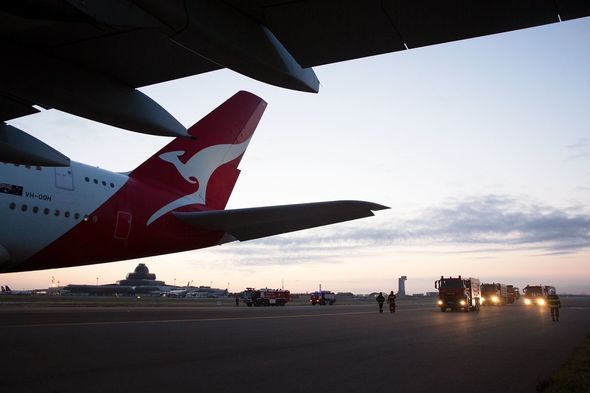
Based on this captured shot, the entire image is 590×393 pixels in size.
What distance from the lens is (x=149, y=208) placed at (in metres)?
16.3

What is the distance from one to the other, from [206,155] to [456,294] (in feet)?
90.2

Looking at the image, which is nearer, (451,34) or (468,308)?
(451,34)

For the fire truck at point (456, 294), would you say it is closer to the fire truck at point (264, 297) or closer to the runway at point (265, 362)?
the fire truck at point (264, 297)

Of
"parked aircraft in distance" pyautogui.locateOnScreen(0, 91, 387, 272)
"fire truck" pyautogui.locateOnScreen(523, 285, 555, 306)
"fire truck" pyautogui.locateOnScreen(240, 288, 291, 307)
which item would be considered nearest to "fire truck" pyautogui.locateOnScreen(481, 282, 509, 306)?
"fire truck" pyautogui.locateOnScreen(523, 285, 555, 306)

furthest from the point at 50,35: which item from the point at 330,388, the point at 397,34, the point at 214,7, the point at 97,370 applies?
the point at 330,388

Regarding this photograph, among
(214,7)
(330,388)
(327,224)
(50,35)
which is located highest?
(50,35)

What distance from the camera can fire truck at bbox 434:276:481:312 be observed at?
1528 inches

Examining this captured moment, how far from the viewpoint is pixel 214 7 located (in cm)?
531

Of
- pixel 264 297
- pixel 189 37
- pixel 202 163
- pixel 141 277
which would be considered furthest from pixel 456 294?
pixel 141 277

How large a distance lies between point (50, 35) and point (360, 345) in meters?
9.86

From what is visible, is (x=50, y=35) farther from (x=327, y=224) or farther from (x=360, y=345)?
(x=360, y=345)

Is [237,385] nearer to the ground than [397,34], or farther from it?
nearer to the ground

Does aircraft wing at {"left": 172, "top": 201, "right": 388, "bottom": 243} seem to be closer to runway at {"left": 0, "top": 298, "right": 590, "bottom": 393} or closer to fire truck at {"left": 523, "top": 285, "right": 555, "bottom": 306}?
runway at {"left": 0, "top": 298, "right": 590, "bottom": 393}

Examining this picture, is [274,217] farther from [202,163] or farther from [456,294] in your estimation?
[456,294]
